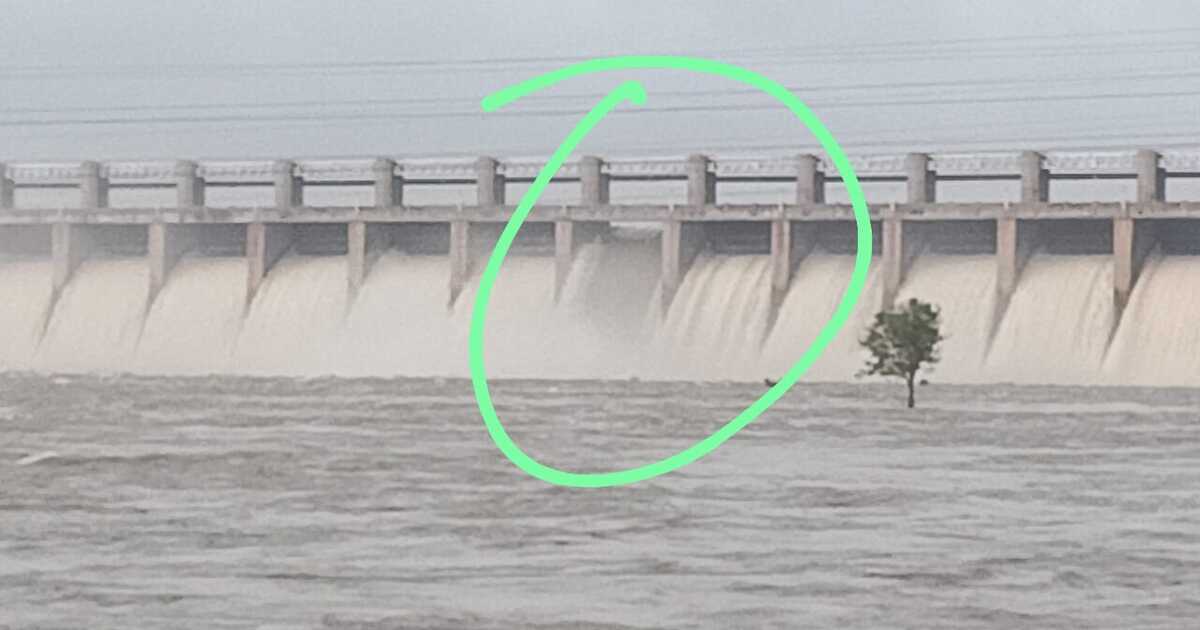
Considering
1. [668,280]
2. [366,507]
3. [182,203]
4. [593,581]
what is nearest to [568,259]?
[668,280]

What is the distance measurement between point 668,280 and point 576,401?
2465cm

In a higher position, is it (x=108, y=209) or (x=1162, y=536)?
(x=108, y=209)

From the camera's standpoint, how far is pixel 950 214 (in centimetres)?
10844

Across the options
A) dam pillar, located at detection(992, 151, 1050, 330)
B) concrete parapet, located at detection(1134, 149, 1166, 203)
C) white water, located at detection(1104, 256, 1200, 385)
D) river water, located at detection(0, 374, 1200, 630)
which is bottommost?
river water, located at detection(0, 374, 1200, 630)

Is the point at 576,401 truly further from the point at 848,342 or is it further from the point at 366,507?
the point at 366,507

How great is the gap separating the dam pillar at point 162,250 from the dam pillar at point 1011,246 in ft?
124

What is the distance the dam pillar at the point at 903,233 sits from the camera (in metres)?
108

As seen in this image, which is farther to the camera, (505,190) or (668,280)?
(505,190)

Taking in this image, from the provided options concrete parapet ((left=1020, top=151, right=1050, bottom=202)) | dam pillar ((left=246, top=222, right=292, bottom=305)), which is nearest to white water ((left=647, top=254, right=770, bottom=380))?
concrete parapet ((left=1020, top=151, right=1050, bottom=202))

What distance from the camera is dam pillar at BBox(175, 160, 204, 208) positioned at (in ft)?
415

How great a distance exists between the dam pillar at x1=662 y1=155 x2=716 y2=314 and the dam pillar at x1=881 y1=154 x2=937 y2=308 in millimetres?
8778

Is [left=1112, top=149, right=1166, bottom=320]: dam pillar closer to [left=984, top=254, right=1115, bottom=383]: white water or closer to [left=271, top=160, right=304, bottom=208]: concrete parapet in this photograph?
[left=984, top=254, right=1115, bottom=383]: white water

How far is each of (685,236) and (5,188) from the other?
125ft

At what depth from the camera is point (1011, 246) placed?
104188 mm
